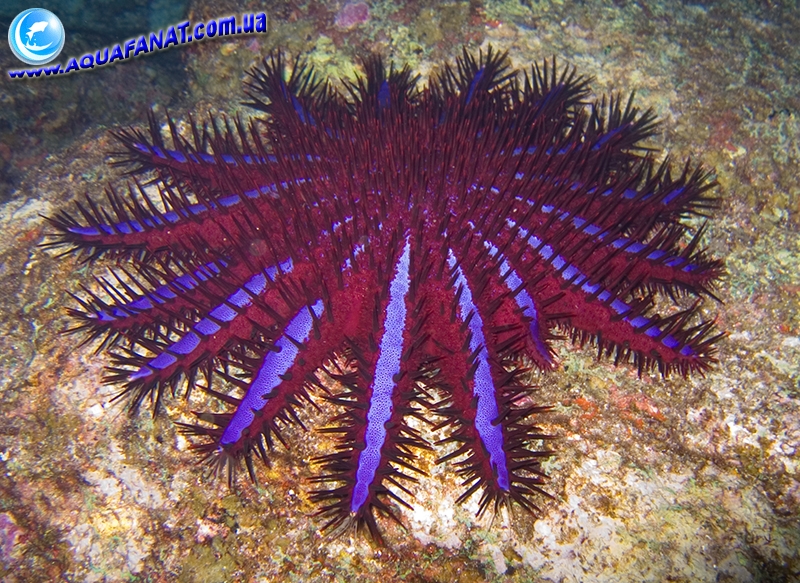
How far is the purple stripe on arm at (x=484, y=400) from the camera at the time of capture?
2.33 m

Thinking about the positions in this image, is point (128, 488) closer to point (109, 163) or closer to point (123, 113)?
point (109, 163)

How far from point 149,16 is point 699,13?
7.00 m

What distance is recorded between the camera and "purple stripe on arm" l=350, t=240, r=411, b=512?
2287 millimetres

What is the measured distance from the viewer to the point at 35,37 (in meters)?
5.79

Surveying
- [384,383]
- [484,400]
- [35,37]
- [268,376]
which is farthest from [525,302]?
[35,37]

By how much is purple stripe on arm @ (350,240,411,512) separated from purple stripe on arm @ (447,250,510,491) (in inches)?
12.1

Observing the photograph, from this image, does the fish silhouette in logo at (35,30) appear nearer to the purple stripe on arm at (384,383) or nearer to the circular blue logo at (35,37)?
the circular blue logo at (35,37)

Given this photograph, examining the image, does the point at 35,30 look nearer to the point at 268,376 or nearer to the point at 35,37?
the point at 35,37

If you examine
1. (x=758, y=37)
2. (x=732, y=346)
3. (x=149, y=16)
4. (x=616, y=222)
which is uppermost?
(x=149, y=16)

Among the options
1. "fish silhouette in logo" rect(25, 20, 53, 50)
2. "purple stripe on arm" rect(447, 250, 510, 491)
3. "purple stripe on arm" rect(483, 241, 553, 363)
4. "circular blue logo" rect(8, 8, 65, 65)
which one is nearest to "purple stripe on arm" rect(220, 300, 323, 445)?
"purple stripe on arm" rect(447, 250, 510, 491)

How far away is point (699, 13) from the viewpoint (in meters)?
5.29

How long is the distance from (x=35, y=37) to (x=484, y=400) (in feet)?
21.6

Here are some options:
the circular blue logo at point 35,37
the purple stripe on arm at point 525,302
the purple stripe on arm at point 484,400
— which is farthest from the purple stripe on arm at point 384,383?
the circular blue logo at point 35,37

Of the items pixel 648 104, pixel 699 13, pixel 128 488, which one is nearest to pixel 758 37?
pixel 699 13
